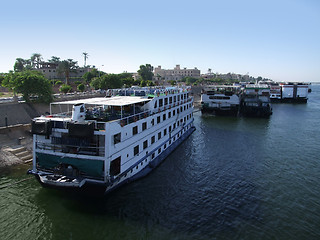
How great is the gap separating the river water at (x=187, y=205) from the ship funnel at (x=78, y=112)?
5960mm

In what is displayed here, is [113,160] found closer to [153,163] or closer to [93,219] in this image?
[93,219]

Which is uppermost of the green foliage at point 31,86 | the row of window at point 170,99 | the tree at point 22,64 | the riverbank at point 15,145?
the tree at point 22,64

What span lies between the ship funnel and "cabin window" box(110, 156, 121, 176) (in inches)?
161

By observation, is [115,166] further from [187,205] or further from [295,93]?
[295,93]

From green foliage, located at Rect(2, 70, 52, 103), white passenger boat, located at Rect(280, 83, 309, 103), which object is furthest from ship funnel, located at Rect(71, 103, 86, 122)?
white passenger boat, located at Rect(280, 83, 309, 103)

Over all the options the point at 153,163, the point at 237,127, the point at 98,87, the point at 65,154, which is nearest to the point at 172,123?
the point at 153,163

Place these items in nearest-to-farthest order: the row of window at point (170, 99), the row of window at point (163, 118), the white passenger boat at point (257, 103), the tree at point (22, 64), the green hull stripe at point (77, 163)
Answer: the green hull stripe at point (77, 163), the row of window at point (163, 118), the row of window at point (170, 99), the white passenger boat at point (257, 103), the tree at point (22, 64)

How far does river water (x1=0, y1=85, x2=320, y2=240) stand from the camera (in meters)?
14.4

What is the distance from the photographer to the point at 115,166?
17.2 meters

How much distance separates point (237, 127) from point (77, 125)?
120ft

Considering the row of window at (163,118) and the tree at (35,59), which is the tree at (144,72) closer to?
the tree at (35,59)

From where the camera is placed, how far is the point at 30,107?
35.1 meters

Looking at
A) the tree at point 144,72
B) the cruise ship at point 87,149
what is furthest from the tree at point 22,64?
the cruise ship at point 87,149

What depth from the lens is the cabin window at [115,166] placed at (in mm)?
16600
